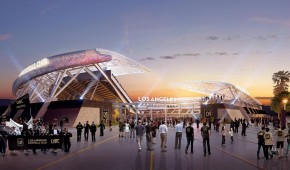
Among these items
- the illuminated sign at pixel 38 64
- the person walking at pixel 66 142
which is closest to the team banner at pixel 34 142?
the person walking at pixel 66 142

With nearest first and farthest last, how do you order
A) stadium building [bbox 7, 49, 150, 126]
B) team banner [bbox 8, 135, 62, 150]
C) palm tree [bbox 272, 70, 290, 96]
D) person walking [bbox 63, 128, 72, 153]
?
team banner [bbox 8, 135, 62, 150] → person walking [bbox 63, 128, 72, 153] → stadium building [bbox 7, 49, 150, 126] → palm tree [bbox 272, 70, 290, 96]

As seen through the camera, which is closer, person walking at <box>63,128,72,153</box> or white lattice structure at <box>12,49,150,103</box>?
person walking at <box>63,128,72,153</box>

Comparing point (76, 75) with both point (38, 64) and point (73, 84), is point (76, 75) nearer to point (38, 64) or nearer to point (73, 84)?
point (38, 64)

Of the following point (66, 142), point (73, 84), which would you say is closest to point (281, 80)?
point (73, 84)

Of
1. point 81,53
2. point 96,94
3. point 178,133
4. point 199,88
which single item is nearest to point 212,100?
point 96,94

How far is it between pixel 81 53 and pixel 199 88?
94692mm

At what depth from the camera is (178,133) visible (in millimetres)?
23031

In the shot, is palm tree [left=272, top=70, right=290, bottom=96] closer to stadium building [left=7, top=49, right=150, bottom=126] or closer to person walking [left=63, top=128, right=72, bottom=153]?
stadium building [left=7, top=49, right=150, bottom=126]

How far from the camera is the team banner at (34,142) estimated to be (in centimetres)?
2138

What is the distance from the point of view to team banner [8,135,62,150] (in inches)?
842

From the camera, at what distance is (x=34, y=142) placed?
21.5 metres

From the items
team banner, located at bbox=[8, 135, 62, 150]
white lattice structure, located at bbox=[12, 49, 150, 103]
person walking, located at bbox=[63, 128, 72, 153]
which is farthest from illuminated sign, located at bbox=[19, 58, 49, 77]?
person walking, located at bbox=[63, 128, 72, 153]

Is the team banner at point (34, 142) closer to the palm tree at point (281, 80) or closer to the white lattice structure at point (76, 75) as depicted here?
the white lattice structure at point (76, 75)

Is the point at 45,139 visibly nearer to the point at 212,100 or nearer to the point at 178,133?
the point at 178,133
